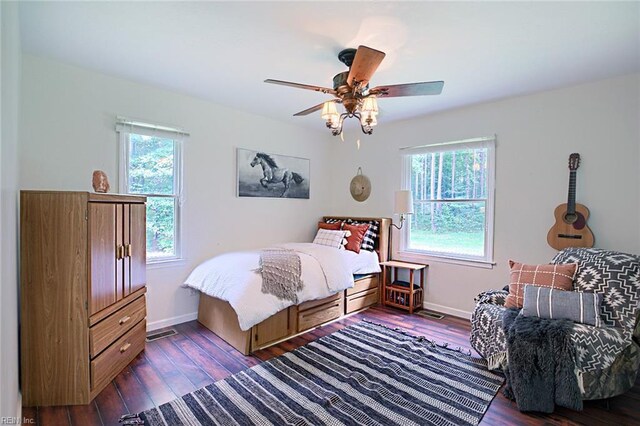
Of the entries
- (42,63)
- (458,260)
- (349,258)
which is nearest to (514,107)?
(458,260)

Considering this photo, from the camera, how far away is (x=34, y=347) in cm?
195

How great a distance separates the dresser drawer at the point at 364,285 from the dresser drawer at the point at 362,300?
0.17 feet

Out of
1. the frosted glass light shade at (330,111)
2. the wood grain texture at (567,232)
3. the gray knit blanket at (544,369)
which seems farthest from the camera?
the wood grain texture at (567,232)

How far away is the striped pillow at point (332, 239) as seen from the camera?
13.3 feet

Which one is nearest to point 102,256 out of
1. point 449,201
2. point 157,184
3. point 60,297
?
point 60,297

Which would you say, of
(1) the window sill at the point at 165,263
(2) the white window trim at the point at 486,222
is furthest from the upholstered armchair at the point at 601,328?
(1) the window sill at the point at 165,263

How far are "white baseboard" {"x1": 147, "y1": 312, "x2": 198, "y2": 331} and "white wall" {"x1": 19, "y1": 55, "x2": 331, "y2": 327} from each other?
0.02 metres

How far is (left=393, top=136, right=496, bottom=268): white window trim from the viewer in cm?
347

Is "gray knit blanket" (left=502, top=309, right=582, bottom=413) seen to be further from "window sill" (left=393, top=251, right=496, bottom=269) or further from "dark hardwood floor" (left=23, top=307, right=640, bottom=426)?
"window sill" (left=393, top=251, right=496, bottom=269)

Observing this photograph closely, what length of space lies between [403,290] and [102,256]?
3180 mm

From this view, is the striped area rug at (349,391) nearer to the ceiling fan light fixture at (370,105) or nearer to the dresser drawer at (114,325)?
the dresser drawer at (114,325)

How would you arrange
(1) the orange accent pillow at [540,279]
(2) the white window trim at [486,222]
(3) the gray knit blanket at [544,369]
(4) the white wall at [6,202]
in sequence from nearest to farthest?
(4) the white wall at [6,202] → (3) the gray knit blanket at [544,369] → (1) the orange accent pillow at [540,279] → (2) the white window trim at [486,222]

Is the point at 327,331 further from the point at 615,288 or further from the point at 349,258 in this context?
the point at 615,288

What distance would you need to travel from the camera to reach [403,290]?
3854 millimetres
